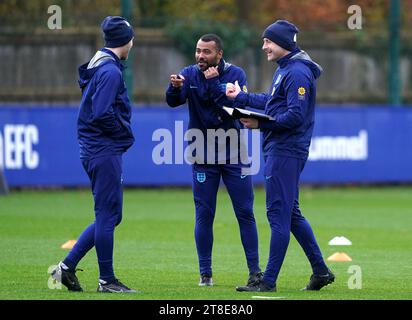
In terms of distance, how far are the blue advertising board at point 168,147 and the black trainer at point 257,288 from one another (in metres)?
10.6

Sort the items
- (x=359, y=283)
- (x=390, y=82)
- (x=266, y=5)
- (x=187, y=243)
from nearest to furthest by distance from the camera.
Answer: (x=359, y=283) < (x=187, y=243) < (x=390, y=82) < (x=266, y=5)

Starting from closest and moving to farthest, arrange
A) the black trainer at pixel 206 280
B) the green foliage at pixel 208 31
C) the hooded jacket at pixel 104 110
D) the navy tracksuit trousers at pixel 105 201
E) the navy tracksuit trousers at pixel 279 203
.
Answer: the hooded jacket at pixel 104 110 → the navy tracksuit trousers at pixel 105 201 → the navy tracksuit trousers at pixel 279 203 → the black trainer at pixel 206 280 → the green foliage at pixel 208 31

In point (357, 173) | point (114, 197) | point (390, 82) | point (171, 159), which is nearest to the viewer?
point (114, 197)

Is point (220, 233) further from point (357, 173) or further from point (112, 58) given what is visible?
point (357, 173)

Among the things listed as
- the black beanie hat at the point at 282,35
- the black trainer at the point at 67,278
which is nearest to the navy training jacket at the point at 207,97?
the black beanie hat at the point at 282,35

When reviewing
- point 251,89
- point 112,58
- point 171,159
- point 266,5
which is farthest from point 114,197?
point 266,5

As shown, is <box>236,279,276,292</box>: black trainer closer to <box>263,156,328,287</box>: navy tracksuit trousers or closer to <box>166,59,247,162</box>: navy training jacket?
<box>263,156,328,287</box>: navy tracksuit trousers

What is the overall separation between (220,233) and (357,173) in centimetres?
964

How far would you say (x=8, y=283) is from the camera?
35.7 ft

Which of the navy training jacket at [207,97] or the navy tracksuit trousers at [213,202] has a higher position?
the navy training jacket at [207,97]

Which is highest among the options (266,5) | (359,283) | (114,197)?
(266,5)

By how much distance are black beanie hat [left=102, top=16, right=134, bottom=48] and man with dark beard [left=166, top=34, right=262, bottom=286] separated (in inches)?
35.4

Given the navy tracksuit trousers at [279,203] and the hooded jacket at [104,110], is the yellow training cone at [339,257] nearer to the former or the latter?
the navy tracksuit trousers at [279,203]

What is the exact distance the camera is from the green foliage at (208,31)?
28281mm
